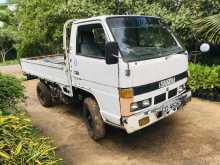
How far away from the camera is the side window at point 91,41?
5780mm

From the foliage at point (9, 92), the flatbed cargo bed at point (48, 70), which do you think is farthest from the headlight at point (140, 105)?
the flatbed cargo bed at point (48, 70)

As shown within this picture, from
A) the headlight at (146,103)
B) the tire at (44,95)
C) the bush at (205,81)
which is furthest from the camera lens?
the tire at (44,95)

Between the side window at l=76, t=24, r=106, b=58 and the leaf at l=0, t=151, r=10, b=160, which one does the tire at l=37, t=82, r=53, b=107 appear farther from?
the leaf at l=0, t=151, r=10, b=160

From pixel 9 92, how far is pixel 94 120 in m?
1.57

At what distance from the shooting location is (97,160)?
5410mm

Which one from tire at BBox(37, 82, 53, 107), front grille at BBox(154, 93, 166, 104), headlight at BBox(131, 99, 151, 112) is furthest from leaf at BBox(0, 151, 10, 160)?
tire at BBox(37, 82, 53, 107)

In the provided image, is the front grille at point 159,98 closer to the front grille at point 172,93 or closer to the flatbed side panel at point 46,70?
Result: the front grille at point 172,93

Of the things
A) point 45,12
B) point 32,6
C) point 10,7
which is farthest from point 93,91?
point 10,7

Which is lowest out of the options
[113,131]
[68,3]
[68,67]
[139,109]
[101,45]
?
[113,131]

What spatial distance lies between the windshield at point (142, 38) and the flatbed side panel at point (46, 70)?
172 cm

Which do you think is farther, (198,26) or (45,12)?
(45,12)

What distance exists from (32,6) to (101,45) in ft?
25.2

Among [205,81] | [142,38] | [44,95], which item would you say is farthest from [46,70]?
[205,81]

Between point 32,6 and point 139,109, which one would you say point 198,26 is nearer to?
point 139,109
